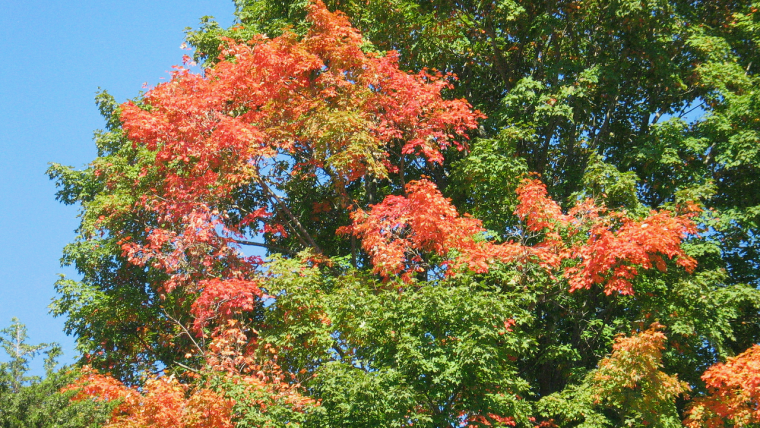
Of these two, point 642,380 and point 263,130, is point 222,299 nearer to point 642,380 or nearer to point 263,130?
point 263,130

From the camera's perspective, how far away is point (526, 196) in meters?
17.0

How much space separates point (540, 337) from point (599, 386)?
3099 mm

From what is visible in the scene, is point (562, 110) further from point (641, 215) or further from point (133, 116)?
point (133, 116)

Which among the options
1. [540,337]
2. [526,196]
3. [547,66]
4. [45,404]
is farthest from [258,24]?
[45,404]

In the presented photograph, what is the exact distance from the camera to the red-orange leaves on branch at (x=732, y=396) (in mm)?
13820

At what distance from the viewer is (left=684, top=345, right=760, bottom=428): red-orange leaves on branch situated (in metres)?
13.8

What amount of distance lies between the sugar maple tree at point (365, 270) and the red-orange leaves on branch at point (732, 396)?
0.21ft

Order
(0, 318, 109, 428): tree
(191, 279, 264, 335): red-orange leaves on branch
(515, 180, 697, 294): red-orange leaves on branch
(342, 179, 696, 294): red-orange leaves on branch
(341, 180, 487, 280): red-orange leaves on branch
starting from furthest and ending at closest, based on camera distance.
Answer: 1. (191, 279, 264, 335): red-orange leaves on branch
2. (341, 180, 487, 280): red-orange leaves on branch
3. (342, 179, 696, 294): red-orange leaves on branch
4. (515, 180, 697, 294): red-orange leaves on branch
5. (0, 318, 109, 428): tree

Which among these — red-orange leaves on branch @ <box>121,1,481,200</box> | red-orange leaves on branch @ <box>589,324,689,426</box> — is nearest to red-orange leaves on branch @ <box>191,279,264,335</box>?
red-orange leaves on branch @ <box>121,1,481,200</box>

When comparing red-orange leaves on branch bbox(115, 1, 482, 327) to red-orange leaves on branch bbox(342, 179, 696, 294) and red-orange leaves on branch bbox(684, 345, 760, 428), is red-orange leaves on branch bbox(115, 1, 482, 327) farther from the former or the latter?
red-orange leaves on branch bbox(684, 345, 760, 428)

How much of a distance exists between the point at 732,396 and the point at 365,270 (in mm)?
7387

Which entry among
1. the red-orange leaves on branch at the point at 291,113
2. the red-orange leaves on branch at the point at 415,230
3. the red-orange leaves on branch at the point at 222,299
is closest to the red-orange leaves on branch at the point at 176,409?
the red-orange leaves on branch at the point at 222,299

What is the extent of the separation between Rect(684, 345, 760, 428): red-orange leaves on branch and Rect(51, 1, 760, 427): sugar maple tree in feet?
0.21

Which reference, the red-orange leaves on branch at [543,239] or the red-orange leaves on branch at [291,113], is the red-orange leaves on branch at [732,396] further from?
the red-orange leaves on branch at [291,113]
